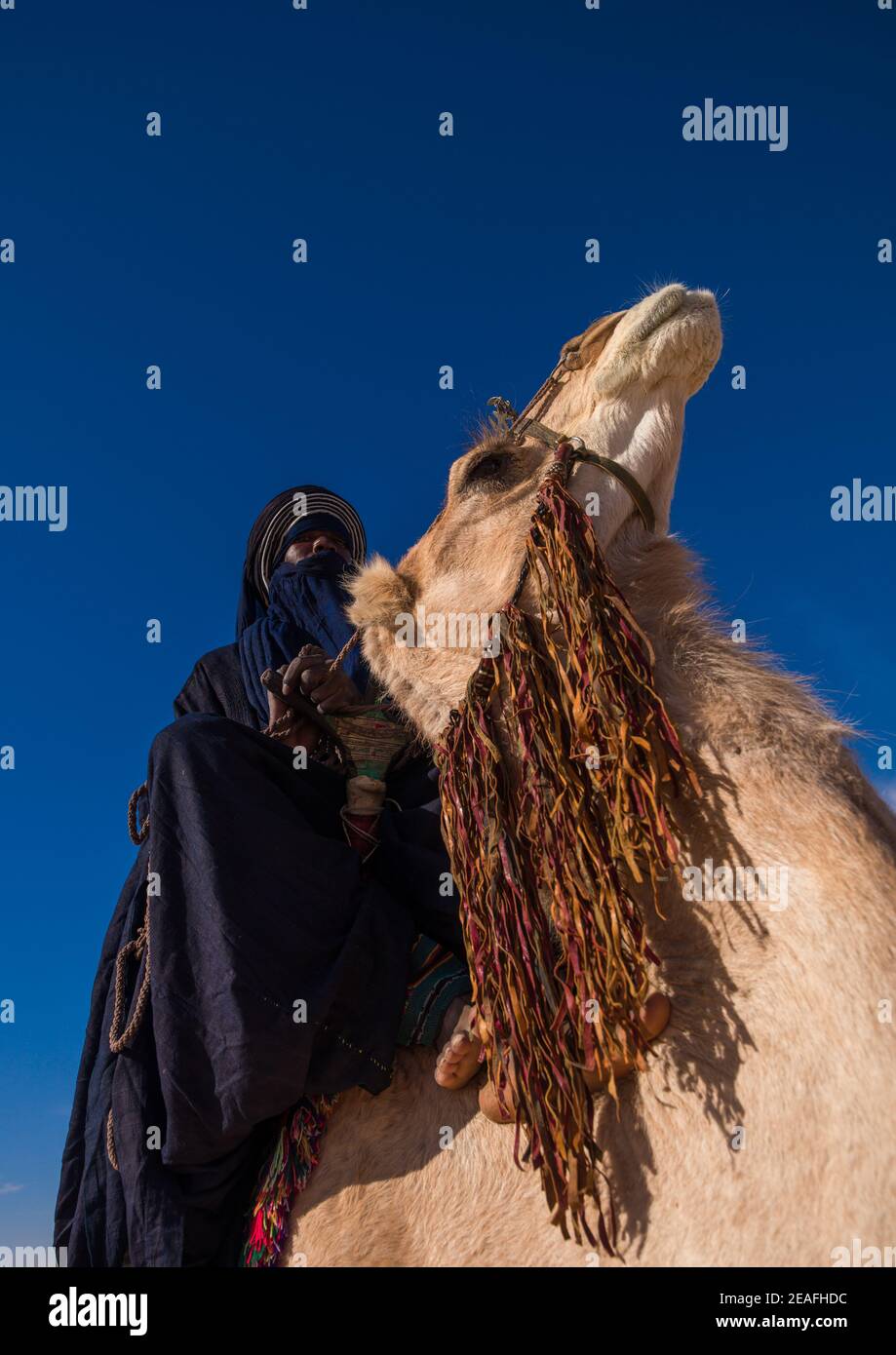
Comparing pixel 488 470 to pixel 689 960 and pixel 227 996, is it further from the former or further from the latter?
pixel 227 996

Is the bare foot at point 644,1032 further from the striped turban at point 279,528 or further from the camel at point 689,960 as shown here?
the striped turban at point 279,528

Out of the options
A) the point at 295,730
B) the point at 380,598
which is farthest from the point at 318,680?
the point at 380,598

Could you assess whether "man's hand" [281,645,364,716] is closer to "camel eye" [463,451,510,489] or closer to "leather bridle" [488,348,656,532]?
"camel eye" [463,451,510,489]

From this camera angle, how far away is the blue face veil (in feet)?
16.4

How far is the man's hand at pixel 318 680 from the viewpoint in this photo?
4266mm

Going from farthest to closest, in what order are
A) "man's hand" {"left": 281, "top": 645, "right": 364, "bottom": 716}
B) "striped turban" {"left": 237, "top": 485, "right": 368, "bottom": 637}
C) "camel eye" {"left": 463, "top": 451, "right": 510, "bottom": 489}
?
"striped turban" {"left": 237, "top": 485, "right": 368, "bottom": 637} < "man's hand" {"left": 281, "top": 645, "right": 364, "bottom": 716} < "camel eye" {"left": 463, "top": 451, "right": 510, "bottom": 489}

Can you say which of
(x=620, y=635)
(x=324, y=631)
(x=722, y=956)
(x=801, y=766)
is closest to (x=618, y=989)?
(x=722, y=956)

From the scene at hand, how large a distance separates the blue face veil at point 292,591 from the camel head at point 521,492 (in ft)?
1.91

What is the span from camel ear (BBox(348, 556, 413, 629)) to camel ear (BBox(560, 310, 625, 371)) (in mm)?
978

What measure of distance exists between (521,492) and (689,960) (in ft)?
5.59

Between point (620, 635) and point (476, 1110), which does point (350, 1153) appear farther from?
point (620, 635)

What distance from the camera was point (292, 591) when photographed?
5395 millimetres

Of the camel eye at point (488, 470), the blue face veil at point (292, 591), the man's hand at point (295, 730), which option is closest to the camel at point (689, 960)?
the camel eye at point (488, 470)

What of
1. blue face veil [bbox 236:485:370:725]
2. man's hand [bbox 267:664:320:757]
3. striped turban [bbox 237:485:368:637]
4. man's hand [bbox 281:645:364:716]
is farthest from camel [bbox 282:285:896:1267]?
striped turban [bbox 237:485:368:637]
